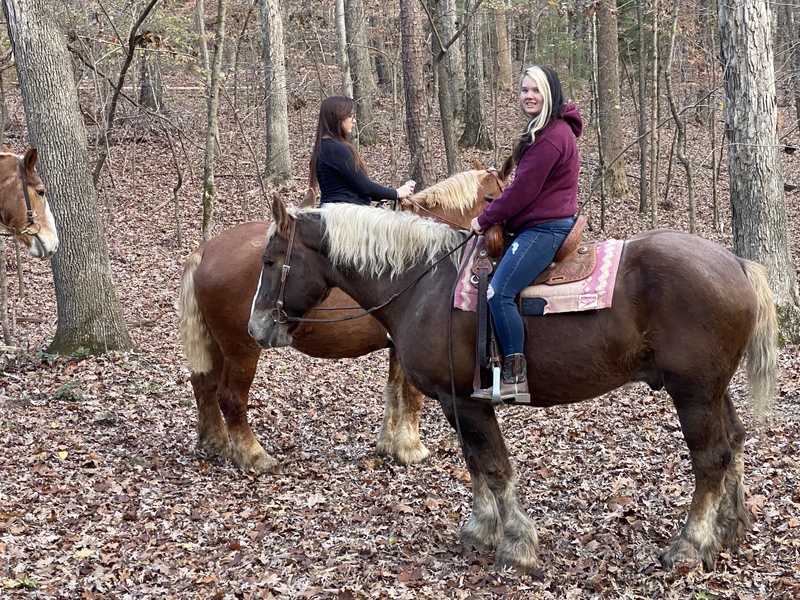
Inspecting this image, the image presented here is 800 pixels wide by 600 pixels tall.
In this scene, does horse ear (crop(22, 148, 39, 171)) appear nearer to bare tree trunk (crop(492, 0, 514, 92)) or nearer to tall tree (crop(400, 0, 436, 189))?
tall tree (crop(400, 0, 436, 189))

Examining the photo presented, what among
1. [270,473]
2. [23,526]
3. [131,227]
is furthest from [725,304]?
[131,227]

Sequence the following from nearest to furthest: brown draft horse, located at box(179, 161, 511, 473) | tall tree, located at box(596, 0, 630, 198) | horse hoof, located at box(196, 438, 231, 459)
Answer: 1. brown draft horse, located at box(179, 161, 511, 473)
2. horse hoof, located at box(196, 438, 231, 459)
3. tall tree, located at box(596, 0, 630, 198)

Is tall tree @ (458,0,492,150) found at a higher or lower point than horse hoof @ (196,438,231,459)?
higher

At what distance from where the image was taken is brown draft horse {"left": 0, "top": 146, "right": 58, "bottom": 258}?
811cm

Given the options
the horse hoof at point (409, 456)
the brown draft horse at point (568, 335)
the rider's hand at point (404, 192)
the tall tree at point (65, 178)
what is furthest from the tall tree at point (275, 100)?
the brown draft horse at point (568, 335)

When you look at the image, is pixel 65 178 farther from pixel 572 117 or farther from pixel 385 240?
pixel 572 117

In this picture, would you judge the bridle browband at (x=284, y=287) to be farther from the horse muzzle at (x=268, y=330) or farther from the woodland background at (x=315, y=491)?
the woodland background at (x=315, y=491)

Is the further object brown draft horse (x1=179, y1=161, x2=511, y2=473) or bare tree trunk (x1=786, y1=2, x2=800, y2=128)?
bare tree trunk (x1=786, y1=2, x2=800, y2=128)

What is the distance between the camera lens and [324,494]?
20.9 ft

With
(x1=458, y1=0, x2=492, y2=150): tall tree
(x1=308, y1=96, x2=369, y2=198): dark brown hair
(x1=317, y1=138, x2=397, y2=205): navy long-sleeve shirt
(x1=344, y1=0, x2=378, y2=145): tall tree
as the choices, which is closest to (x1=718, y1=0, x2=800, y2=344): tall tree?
(x1=317, y1=138, x2=397, y2=205): navy long-sleeve shirt

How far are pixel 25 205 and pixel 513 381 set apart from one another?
619 centimetres

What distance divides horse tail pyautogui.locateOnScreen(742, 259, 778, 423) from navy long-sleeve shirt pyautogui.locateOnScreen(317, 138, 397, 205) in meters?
3.28

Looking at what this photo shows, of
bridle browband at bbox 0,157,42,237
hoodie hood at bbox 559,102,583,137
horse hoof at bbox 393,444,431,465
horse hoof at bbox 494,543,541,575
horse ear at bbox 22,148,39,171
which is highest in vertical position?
hoodie hood at bbox 559,102,583,137

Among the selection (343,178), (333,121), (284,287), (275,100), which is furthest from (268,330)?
(275,100)
